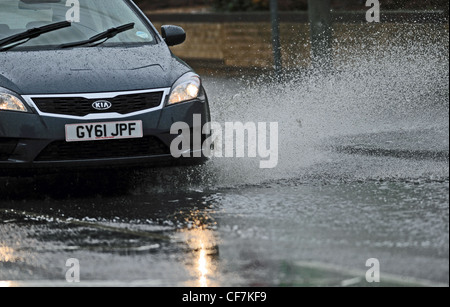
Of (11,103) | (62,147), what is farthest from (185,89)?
(11,103)

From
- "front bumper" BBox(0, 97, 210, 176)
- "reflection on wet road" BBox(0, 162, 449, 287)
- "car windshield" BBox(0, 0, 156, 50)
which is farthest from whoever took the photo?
"car windshield" BBox(0, 0, 156, 50)

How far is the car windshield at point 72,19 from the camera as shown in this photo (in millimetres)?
9195

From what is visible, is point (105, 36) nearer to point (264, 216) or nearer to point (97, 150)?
point (97, 150)

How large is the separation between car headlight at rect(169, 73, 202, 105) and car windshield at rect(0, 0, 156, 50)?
0.93 metres

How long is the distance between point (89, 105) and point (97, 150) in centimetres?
33

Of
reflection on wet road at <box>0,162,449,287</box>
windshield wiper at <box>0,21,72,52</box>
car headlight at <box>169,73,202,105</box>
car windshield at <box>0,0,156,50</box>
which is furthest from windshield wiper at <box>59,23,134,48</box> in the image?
reflection on wet road at <box>0,162,449,287</box>

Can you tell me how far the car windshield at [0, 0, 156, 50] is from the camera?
9.20 metres

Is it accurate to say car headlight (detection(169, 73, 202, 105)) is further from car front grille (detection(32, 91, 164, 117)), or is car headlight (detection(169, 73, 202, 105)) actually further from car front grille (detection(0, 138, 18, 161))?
car front grille (detection(0, 138, 18, 161))

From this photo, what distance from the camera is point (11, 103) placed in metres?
8.00
